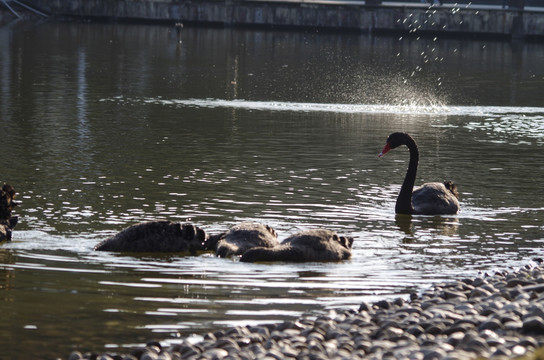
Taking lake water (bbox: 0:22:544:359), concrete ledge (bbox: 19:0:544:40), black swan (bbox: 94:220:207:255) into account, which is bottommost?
lake water (bbox: 0:22:544:359)

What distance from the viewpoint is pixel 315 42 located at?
74.1 metres

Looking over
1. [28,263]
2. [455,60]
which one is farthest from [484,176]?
[455,60]

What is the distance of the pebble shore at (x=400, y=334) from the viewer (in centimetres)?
896

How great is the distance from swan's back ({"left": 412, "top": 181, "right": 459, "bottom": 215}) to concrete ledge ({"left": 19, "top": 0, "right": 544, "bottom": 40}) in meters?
64.0

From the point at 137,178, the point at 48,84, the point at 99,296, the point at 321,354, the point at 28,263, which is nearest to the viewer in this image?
the point at 321,354

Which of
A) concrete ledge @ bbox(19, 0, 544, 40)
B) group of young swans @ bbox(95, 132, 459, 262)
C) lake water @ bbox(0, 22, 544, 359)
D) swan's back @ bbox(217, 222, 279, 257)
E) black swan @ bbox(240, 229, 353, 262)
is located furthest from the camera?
concrete ledge @ bbox(19, 0, 544, 40)

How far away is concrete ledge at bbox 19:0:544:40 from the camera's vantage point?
81.1 meters

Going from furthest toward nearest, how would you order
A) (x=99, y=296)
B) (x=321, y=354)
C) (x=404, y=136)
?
(x=404, y=136)
(x=99, y=296)
(x=321, y=354)

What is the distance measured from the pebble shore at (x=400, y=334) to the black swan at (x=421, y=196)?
20.4 ft

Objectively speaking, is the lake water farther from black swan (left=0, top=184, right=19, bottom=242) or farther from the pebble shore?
the pebble shore

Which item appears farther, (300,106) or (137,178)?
(300,106)

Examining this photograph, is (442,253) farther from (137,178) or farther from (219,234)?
(137,178)

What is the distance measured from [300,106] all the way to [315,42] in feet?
127

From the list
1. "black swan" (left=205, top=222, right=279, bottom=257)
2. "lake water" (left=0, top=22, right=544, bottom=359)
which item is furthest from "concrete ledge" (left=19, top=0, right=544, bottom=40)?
"black swan" (left=205, top=222, right=279, bottom=257)
